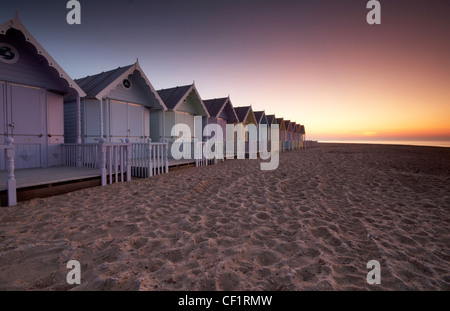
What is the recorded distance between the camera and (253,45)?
15648mm

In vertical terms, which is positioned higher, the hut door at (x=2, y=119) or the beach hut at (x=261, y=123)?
the beach hut at (x=261, y=123)

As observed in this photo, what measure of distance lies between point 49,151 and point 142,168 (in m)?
3.93

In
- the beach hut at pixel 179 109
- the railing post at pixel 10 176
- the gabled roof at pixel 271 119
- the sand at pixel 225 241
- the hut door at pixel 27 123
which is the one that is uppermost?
the gabled roof at pixel 271 119

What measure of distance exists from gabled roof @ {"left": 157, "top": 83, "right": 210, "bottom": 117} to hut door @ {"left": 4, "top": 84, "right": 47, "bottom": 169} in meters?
5.96

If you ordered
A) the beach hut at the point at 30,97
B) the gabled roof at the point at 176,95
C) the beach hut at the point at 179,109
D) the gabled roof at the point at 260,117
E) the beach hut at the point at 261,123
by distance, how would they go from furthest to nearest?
1. the beach hut at the point at 261,123
2. the gabled roof at the point at 260,117
3. the beach hut at the point at 179,109
4. the gabled roof at the point at 176,95
5. the beach hut at the point at 30,97

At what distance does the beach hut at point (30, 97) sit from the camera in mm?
7008

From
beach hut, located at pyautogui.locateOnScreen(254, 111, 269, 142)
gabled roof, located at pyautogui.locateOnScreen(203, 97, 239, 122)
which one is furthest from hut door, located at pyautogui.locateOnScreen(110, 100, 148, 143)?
beach hut, located at pyautogui.locateOnScreen(254, 111, 269, 142)

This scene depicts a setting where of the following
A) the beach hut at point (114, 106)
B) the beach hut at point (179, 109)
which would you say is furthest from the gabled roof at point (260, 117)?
the beach hut at point (114, 106)

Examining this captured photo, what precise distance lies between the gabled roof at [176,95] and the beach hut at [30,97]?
200 inches

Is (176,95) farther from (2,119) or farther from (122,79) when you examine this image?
(2,119)

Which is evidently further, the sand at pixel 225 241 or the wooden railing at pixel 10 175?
the wooden railing at pixel 10 175

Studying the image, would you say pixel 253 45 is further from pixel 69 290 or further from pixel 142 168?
pixel 69 290

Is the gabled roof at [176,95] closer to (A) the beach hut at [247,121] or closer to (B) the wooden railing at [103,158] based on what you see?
(B) the wooden railing at [103,158]

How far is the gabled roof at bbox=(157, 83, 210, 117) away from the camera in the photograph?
40.5 ft
